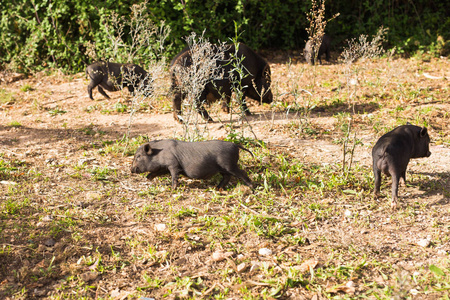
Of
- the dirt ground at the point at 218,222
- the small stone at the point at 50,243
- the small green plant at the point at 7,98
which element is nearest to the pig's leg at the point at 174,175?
the dirt ground at the point at 218,222

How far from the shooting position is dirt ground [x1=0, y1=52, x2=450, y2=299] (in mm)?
3838

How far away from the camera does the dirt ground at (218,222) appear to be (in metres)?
3.84

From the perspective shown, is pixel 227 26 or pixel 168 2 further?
pixel 227 26

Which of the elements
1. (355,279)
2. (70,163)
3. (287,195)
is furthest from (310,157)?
(70,163)

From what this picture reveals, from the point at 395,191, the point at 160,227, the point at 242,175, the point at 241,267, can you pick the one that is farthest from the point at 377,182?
the point at 160,227

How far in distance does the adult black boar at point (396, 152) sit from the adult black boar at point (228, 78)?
266 cm

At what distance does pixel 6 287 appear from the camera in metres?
3.87

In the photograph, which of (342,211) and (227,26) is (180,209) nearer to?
(342,211)

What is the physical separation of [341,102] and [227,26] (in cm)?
511

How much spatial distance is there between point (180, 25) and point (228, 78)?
437cm

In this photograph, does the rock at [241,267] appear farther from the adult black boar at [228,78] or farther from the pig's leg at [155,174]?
the adult black boar at [228,78]

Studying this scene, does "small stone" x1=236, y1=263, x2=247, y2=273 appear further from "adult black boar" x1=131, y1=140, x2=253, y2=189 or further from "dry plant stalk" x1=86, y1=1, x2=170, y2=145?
"dry plant stalk" x1=86, y1=1, x2=170, y2=145

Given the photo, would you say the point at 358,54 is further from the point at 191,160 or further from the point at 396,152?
the point at 191,160

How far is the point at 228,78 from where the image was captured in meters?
7.91
